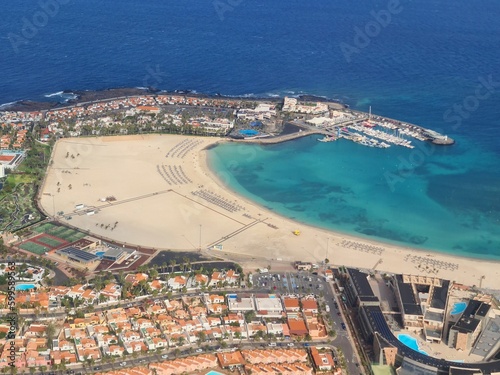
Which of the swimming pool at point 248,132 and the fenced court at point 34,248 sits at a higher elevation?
the swimming pool at point 248,132

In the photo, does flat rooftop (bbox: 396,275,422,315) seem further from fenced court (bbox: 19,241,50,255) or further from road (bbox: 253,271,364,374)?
fenced court (bbox: 19,241,50,255)

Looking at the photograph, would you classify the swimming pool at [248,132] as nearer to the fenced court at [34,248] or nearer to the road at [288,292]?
the road at [288,292]

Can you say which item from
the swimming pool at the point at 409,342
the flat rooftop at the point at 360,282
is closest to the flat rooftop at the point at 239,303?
the flat rooftop at the point at 360,282

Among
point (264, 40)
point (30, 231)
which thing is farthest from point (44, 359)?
point (264, 40)

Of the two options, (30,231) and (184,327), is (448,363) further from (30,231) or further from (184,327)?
(30,231)

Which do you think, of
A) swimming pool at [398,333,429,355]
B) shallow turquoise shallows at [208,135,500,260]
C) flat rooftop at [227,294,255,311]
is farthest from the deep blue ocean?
flat rooftop at [227,294,255,311]

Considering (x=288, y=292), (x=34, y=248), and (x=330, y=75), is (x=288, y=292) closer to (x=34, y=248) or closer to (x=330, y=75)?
(x=34, y=248)

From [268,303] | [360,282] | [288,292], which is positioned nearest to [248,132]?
[288,292]
